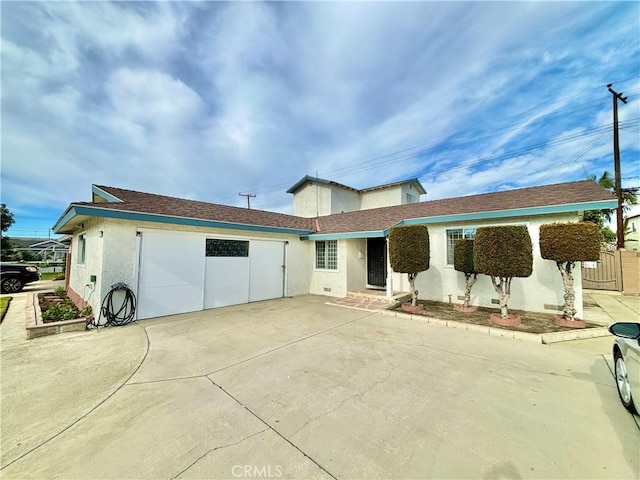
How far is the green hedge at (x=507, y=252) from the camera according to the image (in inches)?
249

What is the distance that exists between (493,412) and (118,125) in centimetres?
1556

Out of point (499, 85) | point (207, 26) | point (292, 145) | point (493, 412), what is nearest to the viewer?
point (493, 412)

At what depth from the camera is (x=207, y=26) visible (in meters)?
7.62

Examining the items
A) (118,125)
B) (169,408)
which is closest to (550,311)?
(169,408)

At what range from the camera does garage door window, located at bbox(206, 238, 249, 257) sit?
905 cm

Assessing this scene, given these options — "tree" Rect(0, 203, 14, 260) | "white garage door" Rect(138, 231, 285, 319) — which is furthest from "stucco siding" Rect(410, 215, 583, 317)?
"tree" Rect(0, 203, 14, 260)

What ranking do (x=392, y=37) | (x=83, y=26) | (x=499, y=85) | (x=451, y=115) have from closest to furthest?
(x=83, y=26) → (x=392, y=37) → (x=499, y=85) → (x=451, y=115)

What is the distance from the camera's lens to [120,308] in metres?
7.02

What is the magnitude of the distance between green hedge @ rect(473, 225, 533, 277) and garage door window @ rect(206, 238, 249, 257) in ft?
27.4

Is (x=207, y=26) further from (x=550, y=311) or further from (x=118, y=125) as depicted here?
(x=550, y=311)

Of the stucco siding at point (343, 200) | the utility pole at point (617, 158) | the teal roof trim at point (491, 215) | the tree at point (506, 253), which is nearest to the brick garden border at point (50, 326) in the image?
the teal roof trim at point (491, 215)

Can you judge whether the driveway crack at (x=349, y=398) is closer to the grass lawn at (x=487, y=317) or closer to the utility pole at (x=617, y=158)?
the grass lawn at (x=487, y=317)

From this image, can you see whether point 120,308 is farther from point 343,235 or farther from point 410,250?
point 410,250

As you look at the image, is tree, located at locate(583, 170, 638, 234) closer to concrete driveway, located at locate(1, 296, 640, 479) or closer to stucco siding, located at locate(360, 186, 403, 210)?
stucco siding, located at locate(360, 186, 403, 210)
